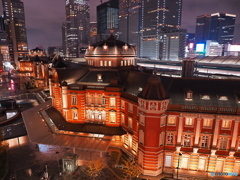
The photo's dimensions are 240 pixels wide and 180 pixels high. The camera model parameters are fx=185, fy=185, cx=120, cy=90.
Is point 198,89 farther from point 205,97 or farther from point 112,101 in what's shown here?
point 112,101

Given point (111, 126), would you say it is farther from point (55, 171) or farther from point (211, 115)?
point (211, 115)

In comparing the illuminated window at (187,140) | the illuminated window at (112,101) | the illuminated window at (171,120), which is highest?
the illuminated window at (112,101)

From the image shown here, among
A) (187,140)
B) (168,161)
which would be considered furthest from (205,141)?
(168,161)

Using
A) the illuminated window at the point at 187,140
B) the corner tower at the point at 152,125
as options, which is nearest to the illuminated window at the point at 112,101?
the corner tower at the point at 152,125

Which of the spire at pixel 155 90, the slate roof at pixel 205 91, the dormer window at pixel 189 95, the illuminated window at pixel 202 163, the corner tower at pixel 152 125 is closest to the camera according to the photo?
the spire at pixel 155 90

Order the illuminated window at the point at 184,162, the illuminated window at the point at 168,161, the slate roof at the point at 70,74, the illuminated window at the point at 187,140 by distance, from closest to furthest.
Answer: the illuminated window at the point at 187,140 → the illuminated window at the point at 184,162 → the illuminated window at the point at 168,161 → the slate roof at the point at 70,74

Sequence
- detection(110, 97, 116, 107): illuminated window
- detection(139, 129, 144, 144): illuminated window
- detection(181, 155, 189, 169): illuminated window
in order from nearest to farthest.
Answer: detection(139, 129, 144, 144): illuminated window < detection(181, 155, 189, 169): illuminated window < detection(110, 97, 116, 107): illuminated window

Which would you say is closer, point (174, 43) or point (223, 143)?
point (223, 143)

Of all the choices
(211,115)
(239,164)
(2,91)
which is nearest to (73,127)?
(211,115)

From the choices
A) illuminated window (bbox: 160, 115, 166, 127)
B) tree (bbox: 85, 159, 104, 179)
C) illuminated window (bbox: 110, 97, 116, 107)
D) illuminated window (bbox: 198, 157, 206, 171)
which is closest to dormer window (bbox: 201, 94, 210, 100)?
illuminated window (bbox: 160, 115, 166, 127)

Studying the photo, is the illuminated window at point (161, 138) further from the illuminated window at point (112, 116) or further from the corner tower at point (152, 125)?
the illuminated window at point (112, 116)

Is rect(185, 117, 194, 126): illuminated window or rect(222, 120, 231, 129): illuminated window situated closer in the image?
rect(222, 120, 231, 129): illuminated window

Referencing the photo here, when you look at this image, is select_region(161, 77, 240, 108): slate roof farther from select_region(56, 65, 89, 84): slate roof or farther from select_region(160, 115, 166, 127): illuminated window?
select_region(56, 65, 89, 84): slate roof
